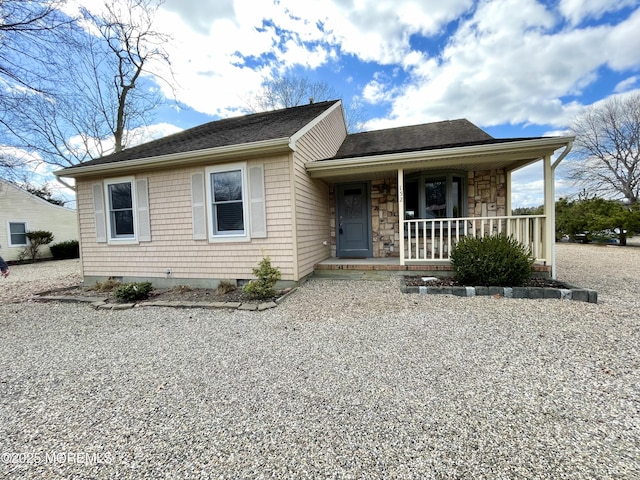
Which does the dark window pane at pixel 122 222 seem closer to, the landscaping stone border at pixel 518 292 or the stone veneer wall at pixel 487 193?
the landscaping stone border at pixel 518 292

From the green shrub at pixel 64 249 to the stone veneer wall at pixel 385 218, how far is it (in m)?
15.3

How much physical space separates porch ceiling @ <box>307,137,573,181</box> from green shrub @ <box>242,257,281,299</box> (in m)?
2.42

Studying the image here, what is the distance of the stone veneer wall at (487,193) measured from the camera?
676 cm

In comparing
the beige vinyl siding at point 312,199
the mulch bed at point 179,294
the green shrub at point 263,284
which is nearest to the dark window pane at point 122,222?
the mulch bed at point 179,294

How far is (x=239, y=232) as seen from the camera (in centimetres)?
571

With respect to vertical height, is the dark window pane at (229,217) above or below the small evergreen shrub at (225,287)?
above

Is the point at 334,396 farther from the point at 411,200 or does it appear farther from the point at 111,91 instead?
the point at 111,91

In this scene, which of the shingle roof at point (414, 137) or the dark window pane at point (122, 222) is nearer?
the dark window pane at point (122, 222)

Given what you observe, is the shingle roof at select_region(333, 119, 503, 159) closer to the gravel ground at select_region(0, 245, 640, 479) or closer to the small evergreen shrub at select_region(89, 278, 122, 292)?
the gravel ground at select_region(0, 245, 640, 479)

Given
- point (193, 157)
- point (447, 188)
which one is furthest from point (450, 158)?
point (193, 157)

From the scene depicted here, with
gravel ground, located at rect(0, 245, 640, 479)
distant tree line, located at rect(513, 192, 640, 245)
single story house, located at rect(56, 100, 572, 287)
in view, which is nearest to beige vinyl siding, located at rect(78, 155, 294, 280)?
single story house, located at rect(56, 100, 572, 287)

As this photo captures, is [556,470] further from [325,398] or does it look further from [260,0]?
[260,0]

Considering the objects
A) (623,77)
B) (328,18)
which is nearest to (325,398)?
(328,18)

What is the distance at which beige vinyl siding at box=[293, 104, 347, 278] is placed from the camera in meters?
5.59
